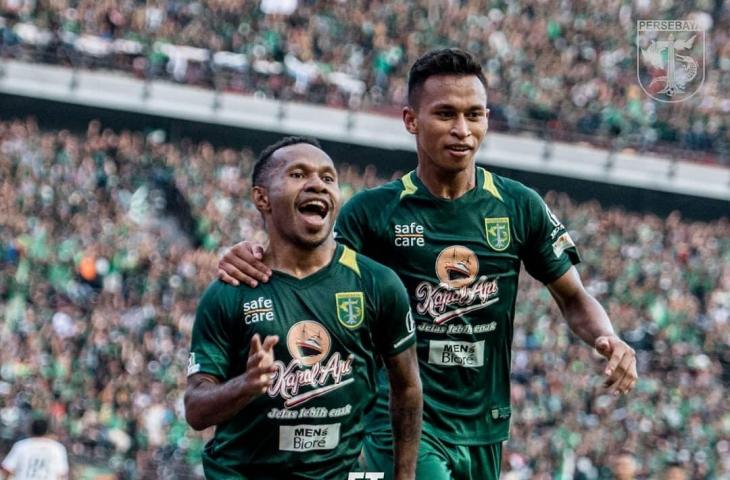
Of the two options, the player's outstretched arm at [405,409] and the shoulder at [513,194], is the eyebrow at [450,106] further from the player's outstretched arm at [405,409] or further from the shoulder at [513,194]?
the player's outstretched arm at [405,409]

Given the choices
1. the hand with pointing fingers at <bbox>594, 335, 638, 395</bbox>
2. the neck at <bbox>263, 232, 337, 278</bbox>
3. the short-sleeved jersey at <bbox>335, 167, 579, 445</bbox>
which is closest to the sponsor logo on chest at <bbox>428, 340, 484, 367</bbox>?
the short-sleeved jersey at <bbox>335, 167, 579, 445</bbox>

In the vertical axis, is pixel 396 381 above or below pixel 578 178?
below

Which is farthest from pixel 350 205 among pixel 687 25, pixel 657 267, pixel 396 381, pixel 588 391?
pixel 687 25

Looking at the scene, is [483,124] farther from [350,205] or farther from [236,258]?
[236,258]

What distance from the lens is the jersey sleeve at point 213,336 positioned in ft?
17.8

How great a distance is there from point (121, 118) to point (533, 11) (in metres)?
9.09

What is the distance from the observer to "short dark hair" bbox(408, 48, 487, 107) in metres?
6.51

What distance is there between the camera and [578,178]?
105ft

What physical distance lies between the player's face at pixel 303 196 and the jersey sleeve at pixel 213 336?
33 cm

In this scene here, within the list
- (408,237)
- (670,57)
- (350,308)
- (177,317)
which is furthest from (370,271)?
(670,57)

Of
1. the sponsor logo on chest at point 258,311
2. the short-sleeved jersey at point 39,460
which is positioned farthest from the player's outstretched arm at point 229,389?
the short-sleeved jersey at point 39,460

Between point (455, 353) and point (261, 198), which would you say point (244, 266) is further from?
point (455, 353)

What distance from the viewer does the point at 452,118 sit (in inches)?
255

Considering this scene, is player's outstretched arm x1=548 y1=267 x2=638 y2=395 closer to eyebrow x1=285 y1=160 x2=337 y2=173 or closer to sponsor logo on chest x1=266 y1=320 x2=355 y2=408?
sponsor logo on chest x1=266 y1=320 x2=355 y2=408
